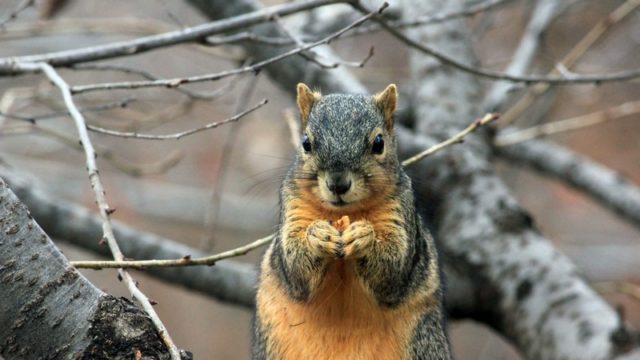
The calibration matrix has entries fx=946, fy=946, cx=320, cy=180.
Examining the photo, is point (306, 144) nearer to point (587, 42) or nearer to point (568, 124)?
point (587, 42)

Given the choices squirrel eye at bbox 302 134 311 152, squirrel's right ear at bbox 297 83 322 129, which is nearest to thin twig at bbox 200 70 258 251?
squirrel's right ear at bbox 297 83 322 129

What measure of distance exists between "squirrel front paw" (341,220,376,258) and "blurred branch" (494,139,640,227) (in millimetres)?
2341

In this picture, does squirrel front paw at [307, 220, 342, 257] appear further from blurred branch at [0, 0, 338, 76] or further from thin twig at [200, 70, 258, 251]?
thin twig at [200, 70, 258, 251]

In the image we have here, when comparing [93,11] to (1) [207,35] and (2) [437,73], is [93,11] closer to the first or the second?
(2) [437,73]

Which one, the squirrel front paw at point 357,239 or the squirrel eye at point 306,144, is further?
the squirrel eye at point 306,144

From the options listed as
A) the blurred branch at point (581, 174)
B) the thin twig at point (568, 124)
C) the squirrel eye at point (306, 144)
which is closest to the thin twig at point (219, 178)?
the squirrel eye at point (306, 144)

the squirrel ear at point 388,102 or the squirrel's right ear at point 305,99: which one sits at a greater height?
the squirrel ear at point 388,102

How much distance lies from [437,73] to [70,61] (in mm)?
2525

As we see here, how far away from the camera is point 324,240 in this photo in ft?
8.18

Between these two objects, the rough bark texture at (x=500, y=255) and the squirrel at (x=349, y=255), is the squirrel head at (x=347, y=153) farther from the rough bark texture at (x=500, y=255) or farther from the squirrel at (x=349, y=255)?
the rough bark texture at (x=500, y=255)

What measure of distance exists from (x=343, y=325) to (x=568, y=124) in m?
2.23

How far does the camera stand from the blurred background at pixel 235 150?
19.8ft

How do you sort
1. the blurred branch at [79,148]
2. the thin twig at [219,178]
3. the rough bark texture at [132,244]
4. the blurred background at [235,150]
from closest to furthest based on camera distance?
1. the blurred branch at [79,148]
2. the thin twig at [219,178]
3. the rough bark texture at [132,244]
4. the blurred background at [235,150]

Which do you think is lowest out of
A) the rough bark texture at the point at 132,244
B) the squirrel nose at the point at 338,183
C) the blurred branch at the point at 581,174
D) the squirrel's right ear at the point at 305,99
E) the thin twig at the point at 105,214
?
the rough bark texture at the point at 132,244
